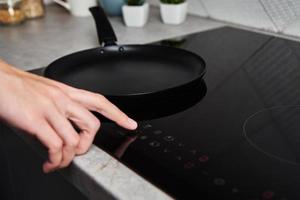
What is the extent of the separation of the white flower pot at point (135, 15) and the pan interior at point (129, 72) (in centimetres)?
27

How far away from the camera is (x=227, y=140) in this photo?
1.53ft

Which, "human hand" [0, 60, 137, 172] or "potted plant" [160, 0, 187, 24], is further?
"potted plant" [160, 0, 187, 24]

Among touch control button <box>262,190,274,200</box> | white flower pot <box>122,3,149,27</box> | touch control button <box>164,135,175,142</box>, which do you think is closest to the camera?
touch control button <box>262,190,274,200</box>

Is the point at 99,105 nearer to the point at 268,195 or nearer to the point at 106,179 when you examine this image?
the point at 106,179

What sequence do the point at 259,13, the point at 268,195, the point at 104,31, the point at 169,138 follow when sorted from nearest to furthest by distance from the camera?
1. the point at 268,195
2. the point at 169,138
3. the point at 104,31
4. the point at 259,13

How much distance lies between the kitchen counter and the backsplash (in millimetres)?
37

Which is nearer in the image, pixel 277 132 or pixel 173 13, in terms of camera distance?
pixel 277 132

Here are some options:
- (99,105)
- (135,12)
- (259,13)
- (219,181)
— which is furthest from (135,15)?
(219,181)

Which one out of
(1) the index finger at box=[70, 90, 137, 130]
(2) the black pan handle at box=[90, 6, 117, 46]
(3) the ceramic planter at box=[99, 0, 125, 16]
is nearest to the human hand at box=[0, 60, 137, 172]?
(1) the index finger at box=[70, 90, 137, 130]

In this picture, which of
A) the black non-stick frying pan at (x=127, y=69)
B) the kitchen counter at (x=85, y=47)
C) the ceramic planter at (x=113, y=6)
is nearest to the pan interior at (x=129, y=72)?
the black non-stick frying pan at (x=127, y=69)

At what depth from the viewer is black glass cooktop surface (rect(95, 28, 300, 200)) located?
1.27 ft

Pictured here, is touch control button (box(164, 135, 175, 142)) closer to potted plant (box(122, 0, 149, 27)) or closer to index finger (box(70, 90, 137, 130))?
index finger (box(70, 90, 137, 130))

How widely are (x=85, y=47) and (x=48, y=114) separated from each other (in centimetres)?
46

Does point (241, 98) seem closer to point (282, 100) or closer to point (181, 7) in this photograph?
point (282, 100)
